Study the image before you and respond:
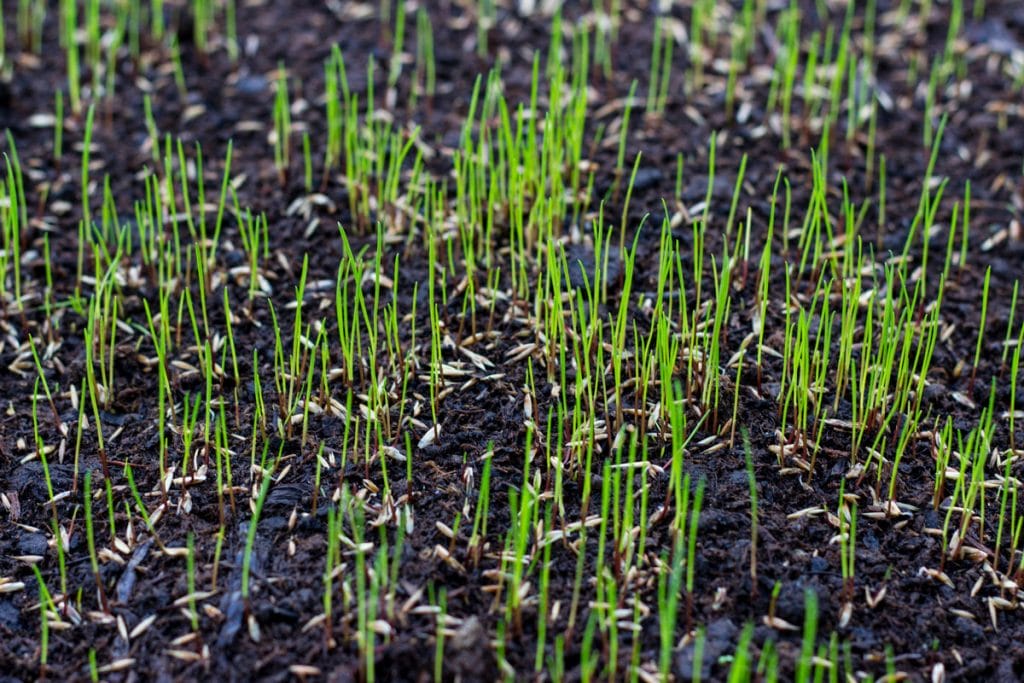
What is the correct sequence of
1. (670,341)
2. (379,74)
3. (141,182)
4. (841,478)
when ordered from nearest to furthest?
(841,478), (670,341), (141,182), (379,74)

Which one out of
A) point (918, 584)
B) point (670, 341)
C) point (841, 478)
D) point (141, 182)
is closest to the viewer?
point (918, 584)

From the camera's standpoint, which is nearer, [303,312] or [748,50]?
[303,312]

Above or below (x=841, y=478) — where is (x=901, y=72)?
above

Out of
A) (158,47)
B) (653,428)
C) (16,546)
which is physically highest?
(158,47)

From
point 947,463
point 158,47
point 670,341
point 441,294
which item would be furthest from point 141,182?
point 947,463

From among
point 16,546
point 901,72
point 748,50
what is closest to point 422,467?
point 16,546

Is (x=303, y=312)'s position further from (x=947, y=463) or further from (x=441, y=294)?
(x=947, y=463)
